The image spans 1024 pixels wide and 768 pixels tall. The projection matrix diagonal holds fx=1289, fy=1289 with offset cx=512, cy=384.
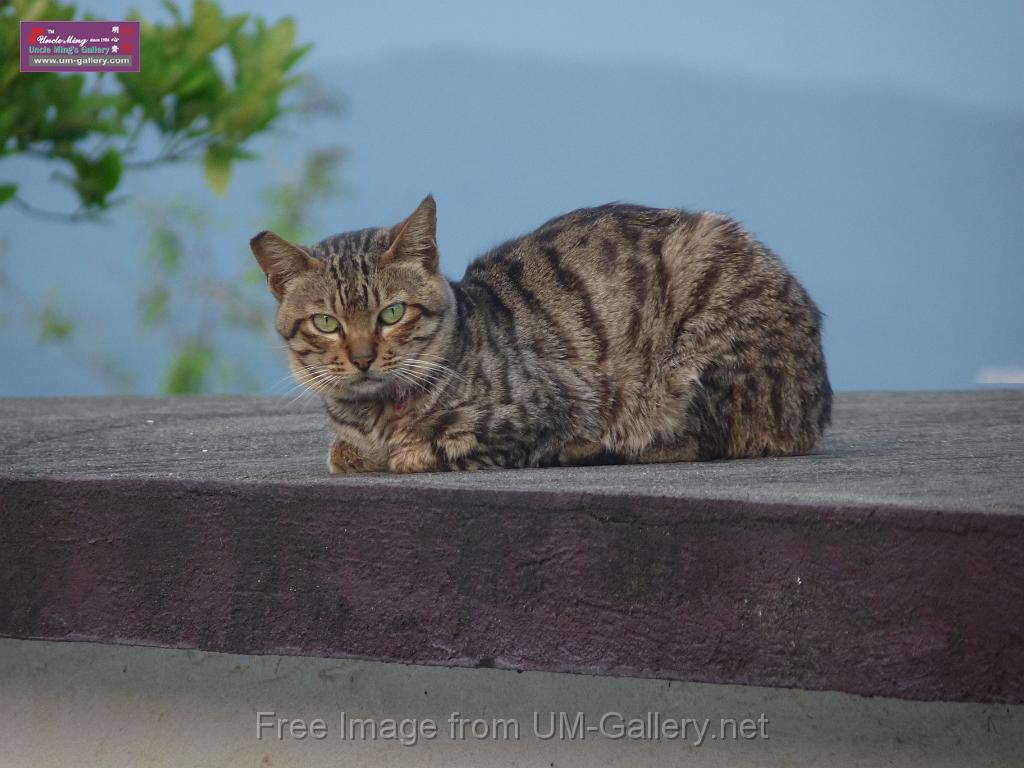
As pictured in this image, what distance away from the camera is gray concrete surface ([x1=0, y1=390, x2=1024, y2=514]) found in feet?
6.85

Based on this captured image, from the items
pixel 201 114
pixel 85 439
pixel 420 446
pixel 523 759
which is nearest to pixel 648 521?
pixel 523 759

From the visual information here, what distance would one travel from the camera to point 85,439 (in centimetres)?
335

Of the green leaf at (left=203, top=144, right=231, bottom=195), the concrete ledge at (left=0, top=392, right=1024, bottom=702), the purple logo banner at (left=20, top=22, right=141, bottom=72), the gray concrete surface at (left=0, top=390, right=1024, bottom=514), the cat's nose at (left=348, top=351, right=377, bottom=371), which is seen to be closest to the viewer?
the concrete ledge at (left=0, top=392, right=1024, bottom=702)

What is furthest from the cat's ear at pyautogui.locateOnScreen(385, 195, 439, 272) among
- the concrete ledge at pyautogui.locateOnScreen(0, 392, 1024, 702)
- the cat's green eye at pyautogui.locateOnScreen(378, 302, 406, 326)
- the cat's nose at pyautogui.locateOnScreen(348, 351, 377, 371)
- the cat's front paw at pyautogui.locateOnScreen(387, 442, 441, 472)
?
the concrete ledge at pyautogui.locateOnScreen(0, 392, 1024, 702)

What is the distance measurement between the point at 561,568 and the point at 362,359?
2.33 feet

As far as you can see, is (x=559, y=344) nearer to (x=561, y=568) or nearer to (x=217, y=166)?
(x=561, y=568)

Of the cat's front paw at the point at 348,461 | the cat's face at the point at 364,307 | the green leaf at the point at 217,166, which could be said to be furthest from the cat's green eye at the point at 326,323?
the green leaf at the point at 217,166

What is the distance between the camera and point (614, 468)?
2.64 meters

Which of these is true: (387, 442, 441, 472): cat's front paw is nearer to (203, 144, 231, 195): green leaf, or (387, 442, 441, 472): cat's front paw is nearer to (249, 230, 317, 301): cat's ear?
(249, 230, 317, 301): cat's ear

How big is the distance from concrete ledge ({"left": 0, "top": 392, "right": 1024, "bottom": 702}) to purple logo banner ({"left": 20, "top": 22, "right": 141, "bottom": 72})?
69.0 inches

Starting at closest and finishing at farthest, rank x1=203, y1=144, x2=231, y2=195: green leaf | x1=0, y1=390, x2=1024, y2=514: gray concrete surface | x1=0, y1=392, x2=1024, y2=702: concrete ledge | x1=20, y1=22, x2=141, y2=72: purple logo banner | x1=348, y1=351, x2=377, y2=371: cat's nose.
Result: x1=0, y1=392, x2=1024, y2=702: concrete ledge < x1=0, y1=390, x2=1024, y2=514: gray concrete surface < x1=348, y1=351, x2=377, y2=371: cat's nose < x1=20, y1=22, x2=141, y2=72: purple logo banner < x1=203, y1=144, x2=231, y2=195: green leaf

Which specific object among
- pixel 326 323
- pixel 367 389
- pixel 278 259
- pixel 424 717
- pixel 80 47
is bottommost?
pixel 424 717

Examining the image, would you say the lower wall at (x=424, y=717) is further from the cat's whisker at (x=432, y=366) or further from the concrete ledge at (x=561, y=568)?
the cat's whisker at (x=432, y=366)

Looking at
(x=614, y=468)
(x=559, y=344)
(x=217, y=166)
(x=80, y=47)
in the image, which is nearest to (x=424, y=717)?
(x=614, y=468)
